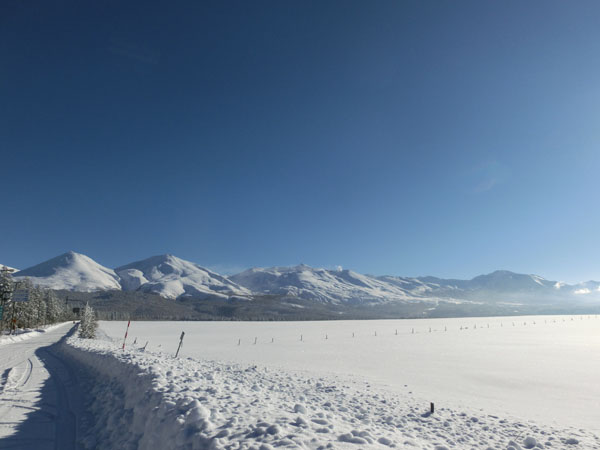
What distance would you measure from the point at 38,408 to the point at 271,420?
9355 millimetres

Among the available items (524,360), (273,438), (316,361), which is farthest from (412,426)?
(524,360)

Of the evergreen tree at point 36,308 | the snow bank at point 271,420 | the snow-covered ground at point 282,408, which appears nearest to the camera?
the snow bank at point 271,420

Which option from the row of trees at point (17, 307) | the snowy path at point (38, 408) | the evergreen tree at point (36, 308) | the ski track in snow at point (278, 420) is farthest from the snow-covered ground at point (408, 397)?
the evergreen tree at point (36, 308)

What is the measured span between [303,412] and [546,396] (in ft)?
52.9

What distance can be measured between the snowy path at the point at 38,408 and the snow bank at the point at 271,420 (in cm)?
77

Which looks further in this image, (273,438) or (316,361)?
(316,361)

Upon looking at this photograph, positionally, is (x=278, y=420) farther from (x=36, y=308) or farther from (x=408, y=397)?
(x=36, y=308)


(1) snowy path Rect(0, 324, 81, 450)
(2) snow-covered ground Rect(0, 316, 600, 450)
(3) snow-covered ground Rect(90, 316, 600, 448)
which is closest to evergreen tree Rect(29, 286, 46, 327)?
(2) snow-covered ground Rect(0, 316, 600, 450)

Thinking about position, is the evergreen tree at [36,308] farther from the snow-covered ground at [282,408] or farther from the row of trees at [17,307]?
the snow-covered ground at [282,408]

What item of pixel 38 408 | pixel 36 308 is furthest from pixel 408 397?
pixel 36 308

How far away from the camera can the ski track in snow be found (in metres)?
6.73

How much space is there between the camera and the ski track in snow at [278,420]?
6730mm

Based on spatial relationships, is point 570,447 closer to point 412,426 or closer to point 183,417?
point 412,426

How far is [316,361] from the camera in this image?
30.3 metres
